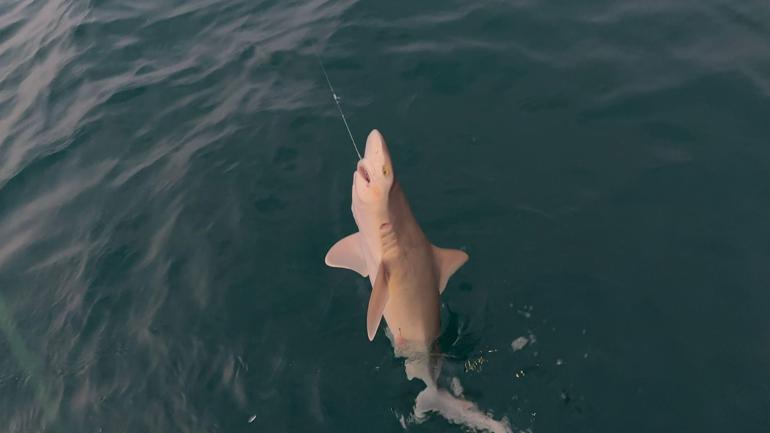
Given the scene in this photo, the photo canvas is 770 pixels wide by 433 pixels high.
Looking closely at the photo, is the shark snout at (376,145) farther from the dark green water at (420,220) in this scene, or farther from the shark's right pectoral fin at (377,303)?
the dark green water at (420,220)

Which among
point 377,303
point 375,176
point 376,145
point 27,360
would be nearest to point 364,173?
point 375,176

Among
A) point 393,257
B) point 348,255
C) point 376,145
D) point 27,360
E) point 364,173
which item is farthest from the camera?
point 27,360

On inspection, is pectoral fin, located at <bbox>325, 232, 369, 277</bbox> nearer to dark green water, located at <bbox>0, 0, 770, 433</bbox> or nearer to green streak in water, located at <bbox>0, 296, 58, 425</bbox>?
dark green water, located at <bbox>0, 0, 770, 433</bbox>

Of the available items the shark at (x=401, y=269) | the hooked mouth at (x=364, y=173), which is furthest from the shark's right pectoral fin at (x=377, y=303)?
the hooked mouth at (x=364, y=173)

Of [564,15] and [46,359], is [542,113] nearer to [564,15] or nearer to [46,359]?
[564,15]

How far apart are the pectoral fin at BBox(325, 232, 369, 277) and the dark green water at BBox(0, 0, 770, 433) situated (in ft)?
2.94

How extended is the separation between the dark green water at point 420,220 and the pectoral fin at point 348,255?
90 centimetres

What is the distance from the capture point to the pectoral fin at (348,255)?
6.82 metres

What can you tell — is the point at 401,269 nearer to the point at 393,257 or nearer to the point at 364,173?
the point at 393,257

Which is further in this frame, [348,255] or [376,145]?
[348,255]

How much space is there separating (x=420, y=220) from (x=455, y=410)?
2.91 metres

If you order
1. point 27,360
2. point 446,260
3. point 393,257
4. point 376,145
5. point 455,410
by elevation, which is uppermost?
point 376,145

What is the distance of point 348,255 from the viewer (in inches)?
272

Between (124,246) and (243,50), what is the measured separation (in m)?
5.78
